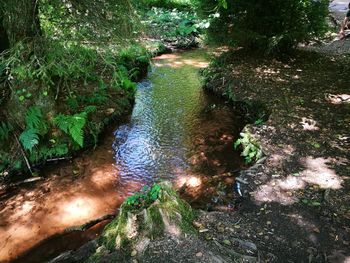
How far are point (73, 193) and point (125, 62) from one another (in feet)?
19.0

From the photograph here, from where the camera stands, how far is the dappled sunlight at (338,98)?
745 centimetres

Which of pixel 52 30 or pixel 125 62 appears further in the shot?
pixel 125 62

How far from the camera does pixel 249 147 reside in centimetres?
636

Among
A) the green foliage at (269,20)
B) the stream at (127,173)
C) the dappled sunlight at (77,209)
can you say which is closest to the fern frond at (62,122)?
the stream at (127,173)

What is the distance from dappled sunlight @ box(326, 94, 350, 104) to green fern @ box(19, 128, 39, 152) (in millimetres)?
6003

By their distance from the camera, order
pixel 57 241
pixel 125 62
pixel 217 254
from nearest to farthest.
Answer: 1. pixel 217 254
2. pixel 57 241
3. pixel 125 62

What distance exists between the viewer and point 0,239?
474 centimetres

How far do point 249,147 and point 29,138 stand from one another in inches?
153

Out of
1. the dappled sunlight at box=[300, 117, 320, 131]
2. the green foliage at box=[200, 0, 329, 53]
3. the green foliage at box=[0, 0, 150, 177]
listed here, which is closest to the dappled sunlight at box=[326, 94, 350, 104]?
the dappled sunlight at box=[300, 117, 320, 131]

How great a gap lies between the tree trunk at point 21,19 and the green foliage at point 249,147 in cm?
406

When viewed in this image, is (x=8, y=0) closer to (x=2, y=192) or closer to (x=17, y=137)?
(x=17, y=137)

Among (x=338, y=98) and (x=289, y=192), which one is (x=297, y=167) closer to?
(x=289, y=192)

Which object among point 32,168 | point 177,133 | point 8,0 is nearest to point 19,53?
point 8,0

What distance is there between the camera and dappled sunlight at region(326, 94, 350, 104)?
7445mm
